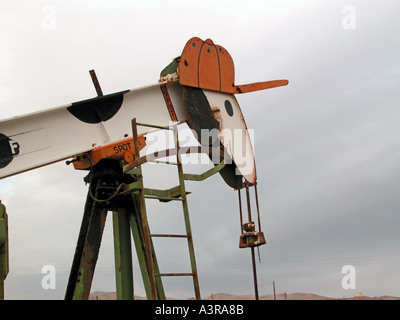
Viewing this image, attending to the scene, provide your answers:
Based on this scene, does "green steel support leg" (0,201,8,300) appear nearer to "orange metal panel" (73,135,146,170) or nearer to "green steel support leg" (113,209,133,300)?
"orange metal panel" (73,135,146,170)

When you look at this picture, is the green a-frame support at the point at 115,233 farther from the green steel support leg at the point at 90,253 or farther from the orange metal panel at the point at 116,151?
the orange metal panel at the point at 116,151

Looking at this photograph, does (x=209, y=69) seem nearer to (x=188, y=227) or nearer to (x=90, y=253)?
(x=188, y=227)

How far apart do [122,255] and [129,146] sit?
123cm

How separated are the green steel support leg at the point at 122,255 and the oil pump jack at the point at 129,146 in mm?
11

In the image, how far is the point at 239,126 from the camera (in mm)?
6770

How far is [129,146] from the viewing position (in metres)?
5.78

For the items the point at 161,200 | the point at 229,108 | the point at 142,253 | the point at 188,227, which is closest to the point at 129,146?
the point at 161,200

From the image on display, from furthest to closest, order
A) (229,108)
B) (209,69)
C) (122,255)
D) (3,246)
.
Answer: (229,108) → (209,69) → (122,255) → (3,246)

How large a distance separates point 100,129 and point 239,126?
1808 millimetres

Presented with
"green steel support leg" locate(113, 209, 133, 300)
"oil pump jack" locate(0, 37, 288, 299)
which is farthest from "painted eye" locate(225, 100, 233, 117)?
"green steel support leg" locate(113, 209, 133, 300)

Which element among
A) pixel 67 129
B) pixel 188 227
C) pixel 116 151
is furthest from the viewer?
pixel 116 151
